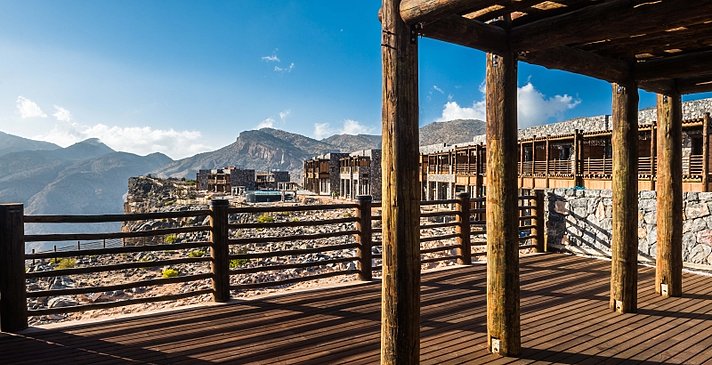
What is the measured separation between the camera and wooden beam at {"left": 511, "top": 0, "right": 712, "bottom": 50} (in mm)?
2889

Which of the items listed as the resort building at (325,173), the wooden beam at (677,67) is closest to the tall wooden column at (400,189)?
the wooden beam at (677,67)

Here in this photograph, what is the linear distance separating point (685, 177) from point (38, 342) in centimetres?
1696

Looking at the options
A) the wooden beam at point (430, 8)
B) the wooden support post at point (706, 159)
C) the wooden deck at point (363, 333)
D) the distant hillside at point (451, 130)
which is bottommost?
the wooden deck at point (363, 333)

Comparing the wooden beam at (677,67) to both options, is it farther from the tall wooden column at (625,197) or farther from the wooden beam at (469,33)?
the wooden beam at (469,33)

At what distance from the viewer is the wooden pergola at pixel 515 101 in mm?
2795

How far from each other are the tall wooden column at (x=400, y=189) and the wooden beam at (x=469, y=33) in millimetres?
297

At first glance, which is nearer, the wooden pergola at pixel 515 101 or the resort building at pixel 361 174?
the wooden pergola at pixel 515 101

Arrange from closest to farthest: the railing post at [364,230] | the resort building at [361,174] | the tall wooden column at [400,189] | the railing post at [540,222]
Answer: the tall wooden column at [400,189] < the railing post at [364,230] < the railing post at [540,222] < the resort building at [361,174]

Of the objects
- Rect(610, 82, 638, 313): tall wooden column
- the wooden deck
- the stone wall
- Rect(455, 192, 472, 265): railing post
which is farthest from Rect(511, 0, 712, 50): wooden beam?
the stone wall

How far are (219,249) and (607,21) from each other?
15.4 feet

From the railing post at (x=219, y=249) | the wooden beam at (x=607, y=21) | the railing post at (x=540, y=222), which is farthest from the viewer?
the railing post at (x=540, y=222)

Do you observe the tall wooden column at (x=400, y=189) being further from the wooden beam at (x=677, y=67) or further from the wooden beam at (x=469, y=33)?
the wooden beam at (x=677, y=67)

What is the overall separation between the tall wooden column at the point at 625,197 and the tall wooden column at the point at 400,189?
10.5 ft

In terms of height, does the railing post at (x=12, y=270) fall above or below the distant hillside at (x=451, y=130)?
below
